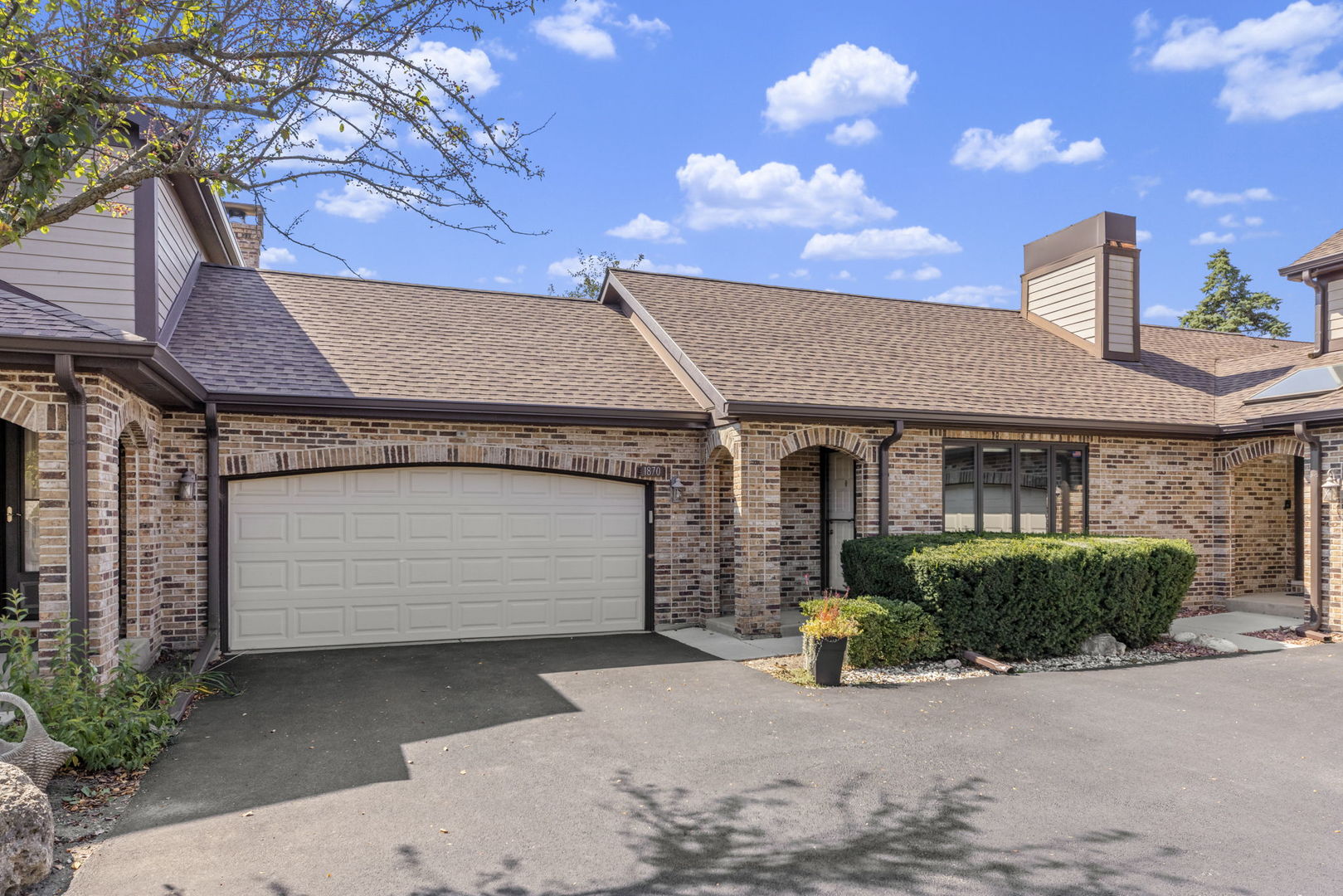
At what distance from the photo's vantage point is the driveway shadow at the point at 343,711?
5191mm

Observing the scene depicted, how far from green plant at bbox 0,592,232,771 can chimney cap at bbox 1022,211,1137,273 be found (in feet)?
50.1

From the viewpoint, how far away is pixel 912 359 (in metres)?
12.8

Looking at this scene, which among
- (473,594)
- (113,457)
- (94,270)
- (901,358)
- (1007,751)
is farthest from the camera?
(901,358)

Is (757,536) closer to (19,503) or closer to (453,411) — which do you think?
(453,411)

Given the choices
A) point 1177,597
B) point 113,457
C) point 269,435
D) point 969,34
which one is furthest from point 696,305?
point 113,457

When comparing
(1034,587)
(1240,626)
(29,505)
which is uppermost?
(29,505)

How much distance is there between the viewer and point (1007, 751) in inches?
232

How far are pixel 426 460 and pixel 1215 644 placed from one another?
373 inches

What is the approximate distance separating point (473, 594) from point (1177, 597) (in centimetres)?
827

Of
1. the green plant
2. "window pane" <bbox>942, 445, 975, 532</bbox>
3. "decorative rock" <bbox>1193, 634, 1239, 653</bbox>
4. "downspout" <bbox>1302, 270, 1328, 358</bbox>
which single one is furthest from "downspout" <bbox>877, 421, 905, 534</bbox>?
the green plant

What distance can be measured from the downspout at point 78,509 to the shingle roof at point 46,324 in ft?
1.25

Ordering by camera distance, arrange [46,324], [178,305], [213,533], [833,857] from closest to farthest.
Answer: [833,857]
[46,324]
[213,533]
[178,305]

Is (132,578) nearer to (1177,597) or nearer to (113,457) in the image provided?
(113,457)

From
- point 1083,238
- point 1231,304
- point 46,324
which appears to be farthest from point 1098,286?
point 1231,304
